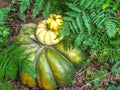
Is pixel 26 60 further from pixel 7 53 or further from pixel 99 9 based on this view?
pixel 99 9

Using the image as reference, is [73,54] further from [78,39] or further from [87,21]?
[87,21]

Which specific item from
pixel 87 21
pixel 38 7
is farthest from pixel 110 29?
pixel 38 7

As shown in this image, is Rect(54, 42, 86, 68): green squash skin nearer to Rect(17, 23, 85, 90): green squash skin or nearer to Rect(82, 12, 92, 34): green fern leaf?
Rect(17, 23, 85, 90): green squash skin

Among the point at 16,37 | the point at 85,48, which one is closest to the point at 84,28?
the point at 85,48

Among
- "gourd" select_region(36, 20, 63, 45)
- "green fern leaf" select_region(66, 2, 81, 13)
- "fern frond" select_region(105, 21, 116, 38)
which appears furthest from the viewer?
"gourd" select_region(36, 20, 63, 45)

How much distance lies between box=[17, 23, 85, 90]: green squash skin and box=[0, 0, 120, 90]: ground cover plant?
0.29ft

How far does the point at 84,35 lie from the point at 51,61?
42 centimetres

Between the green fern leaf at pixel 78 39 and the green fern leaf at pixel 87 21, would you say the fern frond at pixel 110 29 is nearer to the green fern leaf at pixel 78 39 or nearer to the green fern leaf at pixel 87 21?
the green fern leaf at pixel 87 21

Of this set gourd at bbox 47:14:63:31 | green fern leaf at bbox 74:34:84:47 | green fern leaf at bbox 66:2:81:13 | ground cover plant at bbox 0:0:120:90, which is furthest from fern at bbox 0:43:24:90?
green fern leaf at bbox 66:2:81:13

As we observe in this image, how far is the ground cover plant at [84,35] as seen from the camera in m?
3.05

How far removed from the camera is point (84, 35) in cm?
326

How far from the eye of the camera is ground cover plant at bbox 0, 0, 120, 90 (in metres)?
3.05

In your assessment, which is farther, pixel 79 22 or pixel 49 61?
pixel 49 61

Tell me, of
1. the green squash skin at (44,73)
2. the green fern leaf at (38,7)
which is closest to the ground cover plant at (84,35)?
the green fern leaf at (38,7)
